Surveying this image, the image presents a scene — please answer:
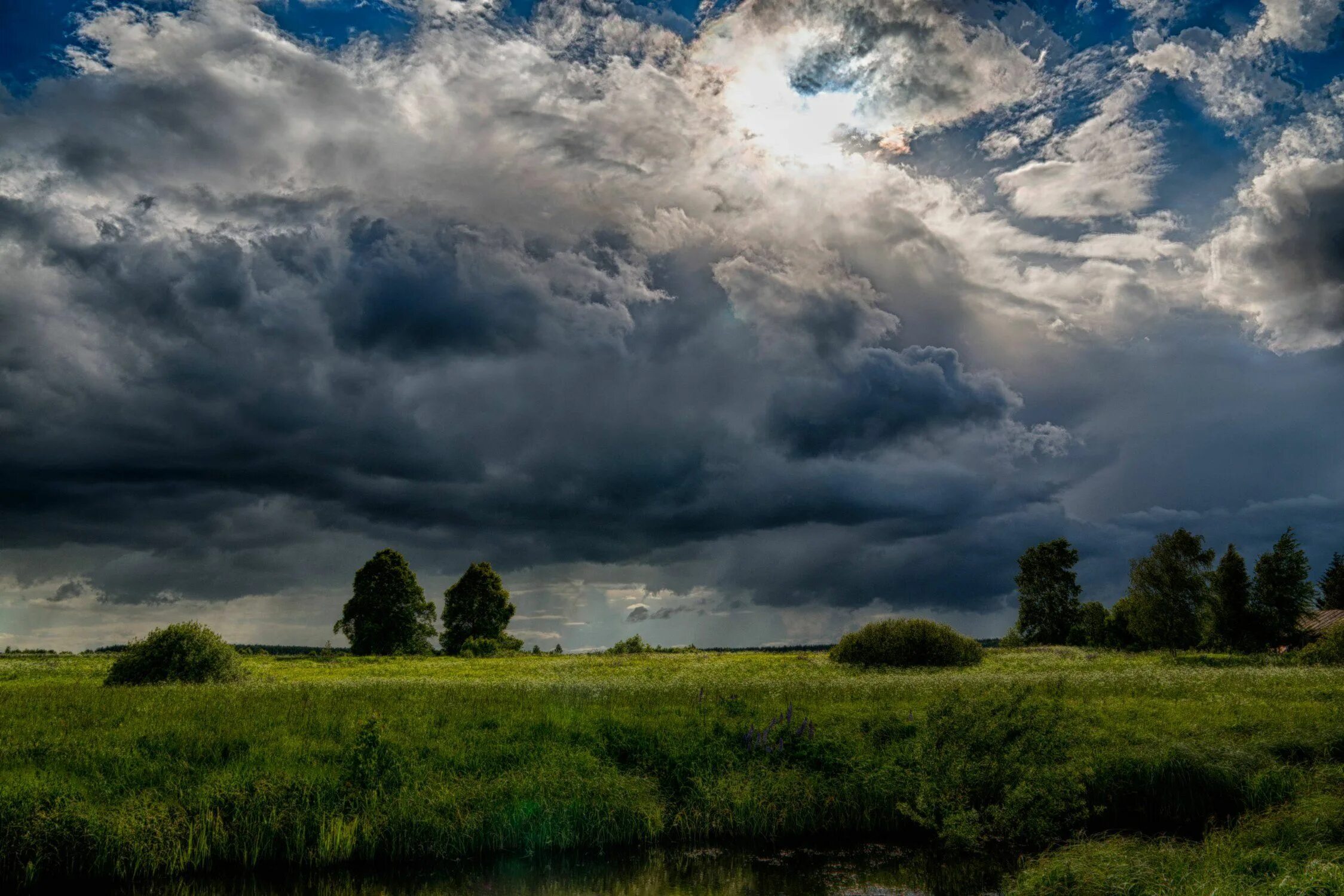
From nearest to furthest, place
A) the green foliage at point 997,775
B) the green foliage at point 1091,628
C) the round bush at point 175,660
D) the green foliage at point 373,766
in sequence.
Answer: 1. the green foliage at point 997,775
2. the green foliage at point 373,766
3. the round bush at point 175,660
4. the green foliage at point 1091,628

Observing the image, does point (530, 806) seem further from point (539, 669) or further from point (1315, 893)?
point (539, 669)

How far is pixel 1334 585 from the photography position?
315 feet

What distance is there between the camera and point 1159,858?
13.1 meters

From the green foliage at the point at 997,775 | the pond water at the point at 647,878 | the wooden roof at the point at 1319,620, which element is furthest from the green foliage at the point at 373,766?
the wooden roof at the point at 1319,620

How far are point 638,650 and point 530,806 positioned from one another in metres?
61.4

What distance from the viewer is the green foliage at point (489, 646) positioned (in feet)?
245

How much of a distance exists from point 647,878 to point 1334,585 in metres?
114

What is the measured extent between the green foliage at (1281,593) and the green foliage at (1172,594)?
18.7 ft

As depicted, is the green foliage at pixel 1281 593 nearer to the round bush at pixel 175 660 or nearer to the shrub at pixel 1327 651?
the shrub at pixel 1327 651

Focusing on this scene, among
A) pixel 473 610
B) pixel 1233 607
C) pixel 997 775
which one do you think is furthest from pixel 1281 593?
pixel 473 610

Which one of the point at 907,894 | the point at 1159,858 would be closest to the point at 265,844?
the point at 907,894

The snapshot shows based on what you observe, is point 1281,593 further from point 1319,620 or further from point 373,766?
point 373,766

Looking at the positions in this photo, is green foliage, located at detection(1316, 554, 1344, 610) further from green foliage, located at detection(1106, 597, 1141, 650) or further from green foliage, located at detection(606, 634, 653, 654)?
green foliage, located at detection(606, 634, 653, 654)

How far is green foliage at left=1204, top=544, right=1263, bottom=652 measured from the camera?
6222 cm
